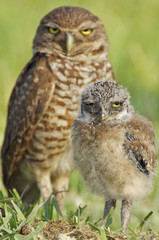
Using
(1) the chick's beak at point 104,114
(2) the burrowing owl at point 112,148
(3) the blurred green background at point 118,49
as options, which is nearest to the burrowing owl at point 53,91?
(3) the blurred green background at point 118,49

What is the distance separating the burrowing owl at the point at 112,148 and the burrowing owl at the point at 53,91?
4.99 ft

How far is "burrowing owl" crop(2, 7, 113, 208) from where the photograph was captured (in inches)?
231

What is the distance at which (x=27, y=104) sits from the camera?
5.96 m

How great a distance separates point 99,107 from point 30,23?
8517 mm

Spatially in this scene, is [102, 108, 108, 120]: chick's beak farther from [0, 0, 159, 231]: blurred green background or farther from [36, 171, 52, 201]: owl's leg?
[36, 171, 52, 201]: owl's leg

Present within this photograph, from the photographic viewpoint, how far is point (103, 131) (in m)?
4.16

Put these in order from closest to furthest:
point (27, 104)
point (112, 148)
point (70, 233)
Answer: point (70, 233), point (112, 148), point (27, 104)

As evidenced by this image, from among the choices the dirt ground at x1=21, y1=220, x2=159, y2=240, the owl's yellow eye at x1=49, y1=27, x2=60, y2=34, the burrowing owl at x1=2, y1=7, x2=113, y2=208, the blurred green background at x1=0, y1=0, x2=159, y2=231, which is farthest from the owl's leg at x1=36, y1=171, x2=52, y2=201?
the dirt ground at x1=21, y1=220, x2=159, y2=240

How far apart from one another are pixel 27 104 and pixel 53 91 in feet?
1.07

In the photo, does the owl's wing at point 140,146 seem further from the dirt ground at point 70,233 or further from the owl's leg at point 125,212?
the dirt ground at point 70,233

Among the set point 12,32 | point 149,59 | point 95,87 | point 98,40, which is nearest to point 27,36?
point 12,32

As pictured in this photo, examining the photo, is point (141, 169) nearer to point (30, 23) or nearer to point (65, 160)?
point (65, 160)

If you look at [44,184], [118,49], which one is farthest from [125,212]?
[118,49]

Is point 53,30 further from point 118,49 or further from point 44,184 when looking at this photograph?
point 118,49
